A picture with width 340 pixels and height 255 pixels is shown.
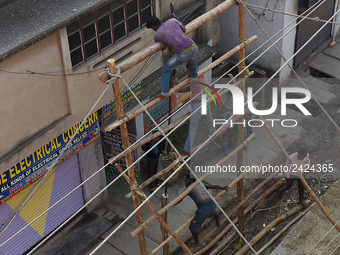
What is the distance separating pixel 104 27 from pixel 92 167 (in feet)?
11.8

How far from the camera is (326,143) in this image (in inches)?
564

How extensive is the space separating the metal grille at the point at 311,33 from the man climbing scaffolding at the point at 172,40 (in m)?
9.22

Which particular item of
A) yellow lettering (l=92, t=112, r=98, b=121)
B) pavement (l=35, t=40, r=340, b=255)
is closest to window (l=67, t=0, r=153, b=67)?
yellow lettering (l=92, t=112, r=98, b=121)

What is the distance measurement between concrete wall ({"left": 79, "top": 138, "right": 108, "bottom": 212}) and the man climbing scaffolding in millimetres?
3987

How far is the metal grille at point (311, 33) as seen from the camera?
640 inches

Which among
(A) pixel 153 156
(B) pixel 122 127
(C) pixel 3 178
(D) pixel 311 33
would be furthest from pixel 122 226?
(D) pixel 311 33

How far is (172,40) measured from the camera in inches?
302

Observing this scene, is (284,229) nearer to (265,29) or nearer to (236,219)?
(236,219)

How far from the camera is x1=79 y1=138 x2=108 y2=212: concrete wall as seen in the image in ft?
37.2

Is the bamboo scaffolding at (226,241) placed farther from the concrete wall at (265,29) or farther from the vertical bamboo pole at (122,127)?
the concrete wall at (265,29)

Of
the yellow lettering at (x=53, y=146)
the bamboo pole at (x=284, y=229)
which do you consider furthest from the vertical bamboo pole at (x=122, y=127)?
the bamboo pole at (x=284, y=229)

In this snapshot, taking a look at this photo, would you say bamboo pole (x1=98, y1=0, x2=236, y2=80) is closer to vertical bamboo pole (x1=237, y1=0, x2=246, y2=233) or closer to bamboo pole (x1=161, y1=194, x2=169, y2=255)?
vertical bamboo pole (x1=237, y1=0, x2=246, y2=233)

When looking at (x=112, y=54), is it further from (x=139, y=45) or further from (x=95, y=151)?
(x=95, y=151)

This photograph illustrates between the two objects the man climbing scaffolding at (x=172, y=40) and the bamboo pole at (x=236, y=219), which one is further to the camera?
the bamboo pole at (x=236, y=219)
